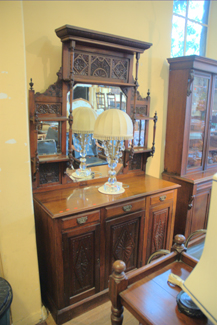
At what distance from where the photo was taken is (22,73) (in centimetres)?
155

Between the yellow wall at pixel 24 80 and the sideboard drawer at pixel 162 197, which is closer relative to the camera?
the yellow wall at pixel 24 80

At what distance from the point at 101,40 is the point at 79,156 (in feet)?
3.38

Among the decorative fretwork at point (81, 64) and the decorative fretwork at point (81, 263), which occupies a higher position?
the decorative fretwork at point (81, 64)

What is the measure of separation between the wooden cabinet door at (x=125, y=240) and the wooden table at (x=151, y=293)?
2.62 feet

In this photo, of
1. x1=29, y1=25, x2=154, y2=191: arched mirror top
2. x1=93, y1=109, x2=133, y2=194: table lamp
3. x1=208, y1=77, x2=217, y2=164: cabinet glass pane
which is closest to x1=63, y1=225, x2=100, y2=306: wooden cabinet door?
x1=93, y1=109, x2=133, y2=194: table lamp

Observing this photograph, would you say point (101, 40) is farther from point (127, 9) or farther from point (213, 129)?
point (213, 129)

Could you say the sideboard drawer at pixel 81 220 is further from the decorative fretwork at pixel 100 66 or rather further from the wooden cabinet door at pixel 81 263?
the decorative fretwork at pixel 100 66

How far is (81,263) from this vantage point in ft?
6.20

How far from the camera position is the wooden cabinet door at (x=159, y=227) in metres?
2.32

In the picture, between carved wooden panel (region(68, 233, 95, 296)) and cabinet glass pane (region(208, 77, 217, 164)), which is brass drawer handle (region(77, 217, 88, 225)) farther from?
cabinet glass pane (region(208, 77, 217, 164))

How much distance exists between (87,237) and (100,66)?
149 centimetres

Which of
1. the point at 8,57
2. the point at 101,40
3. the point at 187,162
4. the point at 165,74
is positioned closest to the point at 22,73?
the point at 8,57

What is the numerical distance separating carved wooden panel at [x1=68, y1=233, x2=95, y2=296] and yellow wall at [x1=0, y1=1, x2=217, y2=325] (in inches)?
10.8

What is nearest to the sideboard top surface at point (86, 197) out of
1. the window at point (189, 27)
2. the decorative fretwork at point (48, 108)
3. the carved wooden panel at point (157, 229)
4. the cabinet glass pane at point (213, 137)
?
the carved wooden panel at point (157, 229)
